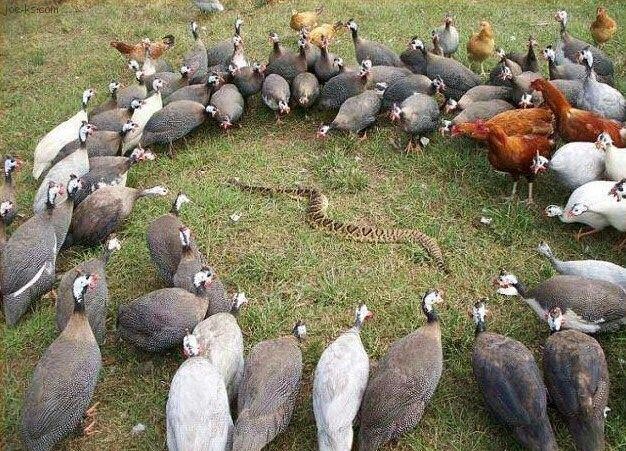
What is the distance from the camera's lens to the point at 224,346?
13.0 ft

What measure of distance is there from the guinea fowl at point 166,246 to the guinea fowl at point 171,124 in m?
1.79

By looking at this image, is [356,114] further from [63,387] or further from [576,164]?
[63,387]

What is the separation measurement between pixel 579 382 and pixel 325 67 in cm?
493

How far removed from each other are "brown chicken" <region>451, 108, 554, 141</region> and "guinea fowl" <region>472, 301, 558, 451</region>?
247 centimetres

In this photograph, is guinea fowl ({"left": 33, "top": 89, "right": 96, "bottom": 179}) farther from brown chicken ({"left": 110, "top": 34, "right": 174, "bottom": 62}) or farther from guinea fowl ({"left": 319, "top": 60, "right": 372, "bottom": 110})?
guinea fowl ({"left": 319, "top": 60, "right": 372, "bottom": 110})

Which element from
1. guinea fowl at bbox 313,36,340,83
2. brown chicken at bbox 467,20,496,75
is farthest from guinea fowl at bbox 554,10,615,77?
guinea fowl at bbox 313,36,340,83

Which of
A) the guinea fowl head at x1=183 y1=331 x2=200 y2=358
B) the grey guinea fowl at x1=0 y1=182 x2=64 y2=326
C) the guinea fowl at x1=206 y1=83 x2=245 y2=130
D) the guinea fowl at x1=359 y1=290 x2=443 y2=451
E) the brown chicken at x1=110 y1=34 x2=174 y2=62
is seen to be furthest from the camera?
the brown chicken at x1=110 y1=34 x2=174 y2=62

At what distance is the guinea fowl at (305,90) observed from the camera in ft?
22.9

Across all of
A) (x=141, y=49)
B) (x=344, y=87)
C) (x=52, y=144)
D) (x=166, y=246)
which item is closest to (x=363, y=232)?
(x=166, y=246)

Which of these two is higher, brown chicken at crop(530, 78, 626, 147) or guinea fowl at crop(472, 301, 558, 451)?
brown chicken at crop(530, 78, 626, 147)

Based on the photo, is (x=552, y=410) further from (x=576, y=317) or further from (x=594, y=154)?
(x=594, y=154)

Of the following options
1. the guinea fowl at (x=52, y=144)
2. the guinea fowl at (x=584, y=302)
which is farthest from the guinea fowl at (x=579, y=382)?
the guinea fowl at (x=52, y=144)

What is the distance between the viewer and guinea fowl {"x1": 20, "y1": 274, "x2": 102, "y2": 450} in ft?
11.7

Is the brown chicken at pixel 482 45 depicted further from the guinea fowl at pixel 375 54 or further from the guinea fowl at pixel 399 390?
the guinea fowl at pixel 399 390
